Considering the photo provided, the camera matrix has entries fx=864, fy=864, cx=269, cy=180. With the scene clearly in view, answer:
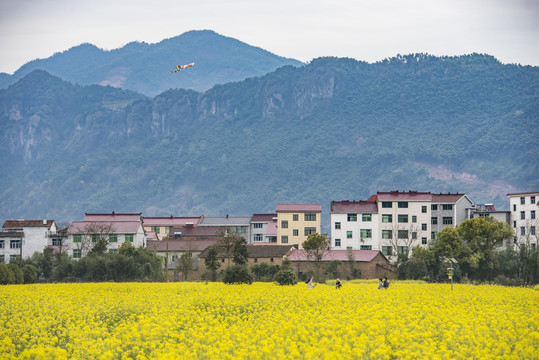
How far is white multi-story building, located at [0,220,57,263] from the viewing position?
383 ft

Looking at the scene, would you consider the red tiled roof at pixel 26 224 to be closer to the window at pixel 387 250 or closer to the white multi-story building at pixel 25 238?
the white multi-story building at pixel 25 238

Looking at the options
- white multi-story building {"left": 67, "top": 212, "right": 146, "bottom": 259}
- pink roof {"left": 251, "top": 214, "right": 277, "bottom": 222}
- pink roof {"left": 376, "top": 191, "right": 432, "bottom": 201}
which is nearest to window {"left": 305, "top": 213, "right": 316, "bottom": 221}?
pink roof {"left": 376, "top": 191, "right": 432, "bottom": 201}

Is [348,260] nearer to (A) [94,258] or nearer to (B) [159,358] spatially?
(A) [94,258]

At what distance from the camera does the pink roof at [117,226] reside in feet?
362

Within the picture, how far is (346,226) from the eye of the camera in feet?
365

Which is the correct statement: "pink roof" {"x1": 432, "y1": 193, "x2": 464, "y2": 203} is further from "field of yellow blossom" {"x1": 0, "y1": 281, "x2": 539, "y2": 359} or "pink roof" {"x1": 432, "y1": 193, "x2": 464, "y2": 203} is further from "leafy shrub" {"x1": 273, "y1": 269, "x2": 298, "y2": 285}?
"field of yellow blossom" {"x1": 0, "y1": 281, "x2": 539, "y2": 359}

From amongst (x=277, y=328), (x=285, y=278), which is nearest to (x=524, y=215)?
(x=285, y=278)

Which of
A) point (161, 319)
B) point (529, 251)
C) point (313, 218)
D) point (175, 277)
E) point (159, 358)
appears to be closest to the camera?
point (159, 358)

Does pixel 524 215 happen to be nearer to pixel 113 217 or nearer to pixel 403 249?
pixel 403 249

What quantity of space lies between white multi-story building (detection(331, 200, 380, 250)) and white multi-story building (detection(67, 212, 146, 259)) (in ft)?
82.7

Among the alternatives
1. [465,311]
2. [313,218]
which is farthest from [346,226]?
[465,311]

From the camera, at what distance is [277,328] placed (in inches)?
1032

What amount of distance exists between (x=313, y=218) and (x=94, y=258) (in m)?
46.3

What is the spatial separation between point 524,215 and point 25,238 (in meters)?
67.1
